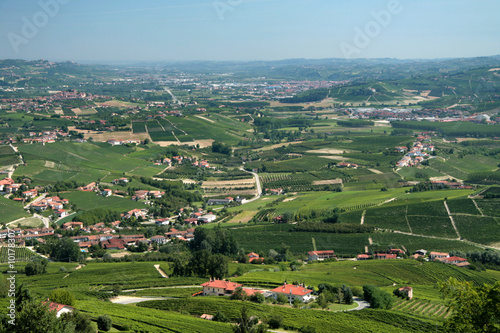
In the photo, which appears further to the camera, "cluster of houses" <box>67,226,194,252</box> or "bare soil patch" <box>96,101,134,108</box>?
"bare soil patch" <box>96,101,134,108</box>

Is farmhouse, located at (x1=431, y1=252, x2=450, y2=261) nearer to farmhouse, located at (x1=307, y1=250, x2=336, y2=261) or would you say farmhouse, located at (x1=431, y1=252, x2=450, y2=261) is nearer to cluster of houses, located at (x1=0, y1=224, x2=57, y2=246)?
farmhouse, located at (x1=307, y1=250, x2=336, y2=261)

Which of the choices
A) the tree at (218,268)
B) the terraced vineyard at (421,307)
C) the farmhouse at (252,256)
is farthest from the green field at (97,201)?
the terraced vineyard at (421,307)

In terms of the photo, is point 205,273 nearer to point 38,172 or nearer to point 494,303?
point 494,303

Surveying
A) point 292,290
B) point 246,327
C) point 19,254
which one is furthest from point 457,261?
point 19,254

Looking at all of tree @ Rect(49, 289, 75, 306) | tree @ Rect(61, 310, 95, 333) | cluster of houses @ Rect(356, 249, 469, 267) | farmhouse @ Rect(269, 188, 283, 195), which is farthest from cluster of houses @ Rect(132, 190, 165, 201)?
tree @ Rect(61, 310, 95, 333)

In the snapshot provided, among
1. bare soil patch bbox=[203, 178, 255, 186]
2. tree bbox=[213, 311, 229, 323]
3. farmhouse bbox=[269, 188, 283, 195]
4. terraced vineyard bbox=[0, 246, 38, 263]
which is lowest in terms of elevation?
farmhouse bbox=[269, 188, 283, 195]

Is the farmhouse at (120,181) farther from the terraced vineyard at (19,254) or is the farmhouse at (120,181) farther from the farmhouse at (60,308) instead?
the farmhouse at (60,308)

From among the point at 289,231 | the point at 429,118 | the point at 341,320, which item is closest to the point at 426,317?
the point at 341,320
